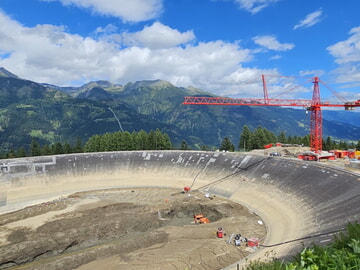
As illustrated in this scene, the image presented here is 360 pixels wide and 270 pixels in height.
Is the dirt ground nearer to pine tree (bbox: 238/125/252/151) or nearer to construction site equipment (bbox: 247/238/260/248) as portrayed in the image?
construction site equipment (bbox: 247/238/260/248)

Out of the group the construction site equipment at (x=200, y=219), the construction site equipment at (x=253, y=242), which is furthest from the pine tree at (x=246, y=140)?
the construction site equipment at (x=253, y=242)

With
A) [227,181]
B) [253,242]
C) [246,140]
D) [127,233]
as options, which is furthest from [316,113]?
[127,233]

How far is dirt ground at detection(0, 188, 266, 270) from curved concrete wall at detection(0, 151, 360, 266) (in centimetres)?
340

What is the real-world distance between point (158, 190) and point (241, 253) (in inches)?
1052

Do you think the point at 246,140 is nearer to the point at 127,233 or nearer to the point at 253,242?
the point at 127,233

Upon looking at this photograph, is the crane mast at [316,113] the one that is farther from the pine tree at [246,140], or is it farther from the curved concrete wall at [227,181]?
the pine tree at [246,140]

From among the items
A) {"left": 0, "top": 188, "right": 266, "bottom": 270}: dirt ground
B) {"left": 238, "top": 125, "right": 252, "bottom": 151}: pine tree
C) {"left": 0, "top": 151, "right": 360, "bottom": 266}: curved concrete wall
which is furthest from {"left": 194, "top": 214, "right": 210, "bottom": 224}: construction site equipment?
{"left": 238, "top": 125, "right": 252, "bottom": 151}: pine tree

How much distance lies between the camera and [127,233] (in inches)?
1246

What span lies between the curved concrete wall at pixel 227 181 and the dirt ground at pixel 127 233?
11.2ft

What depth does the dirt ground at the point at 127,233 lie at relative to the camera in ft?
79.0

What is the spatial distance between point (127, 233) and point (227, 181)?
882 inches

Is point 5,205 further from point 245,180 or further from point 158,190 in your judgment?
point 245,180

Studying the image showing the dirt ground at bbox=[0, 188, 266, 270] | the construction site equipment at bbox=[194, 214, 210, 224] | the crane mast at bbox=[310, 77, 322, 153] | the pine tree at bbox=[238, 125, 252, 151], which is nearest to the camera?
the dirt ground at bbox=[0, 188, 266, 270]

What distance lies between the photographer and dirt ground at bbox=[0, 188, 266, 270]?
A: 79.0ft
